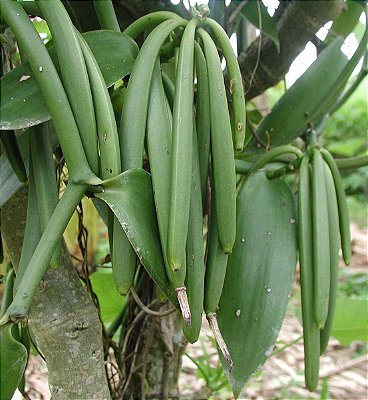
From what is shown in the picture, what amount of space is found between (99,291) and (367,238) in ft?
6.34

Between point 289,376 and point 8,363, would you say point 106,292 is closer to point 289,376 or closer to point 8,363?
point 8,363

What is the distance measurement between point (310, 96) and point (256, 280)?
13.1 inches

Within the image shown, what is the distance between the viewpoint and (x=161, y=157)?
1.48 feet

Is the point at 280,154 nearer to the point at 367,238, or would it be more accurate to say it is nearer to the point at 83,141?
the point at 83,141

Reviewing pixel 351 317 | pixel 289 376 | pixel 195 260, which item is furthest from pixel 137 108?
pixel 289 376

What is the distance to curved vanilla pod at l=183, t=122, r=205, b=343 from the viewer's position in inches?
17.8

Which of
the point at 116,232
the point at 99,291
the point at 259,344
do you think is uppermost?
the point at 116,232

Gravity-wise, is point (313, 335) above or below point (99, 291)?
above

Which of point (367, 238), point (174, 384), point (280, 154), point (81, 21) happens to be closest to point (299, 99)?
point (280, 154)

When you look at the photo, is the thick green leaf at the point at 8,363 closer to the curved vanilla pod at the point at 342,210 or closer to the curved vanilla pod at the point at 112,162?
the curved vanilla pod at the point at 112,162

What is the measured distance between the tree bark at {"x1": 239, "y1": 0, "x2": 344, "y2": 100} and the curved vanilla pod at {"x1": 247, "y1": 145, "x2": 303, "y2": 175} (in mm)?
126

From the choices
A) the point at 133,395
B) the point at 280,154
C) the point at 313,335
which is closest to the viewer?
the point at 313,335

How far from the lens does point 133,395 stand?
0.84 metres

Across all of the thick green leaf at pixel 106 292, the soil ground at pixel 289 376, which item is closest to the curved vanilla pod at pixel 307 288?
the thick green leaf at pixel 106 292
